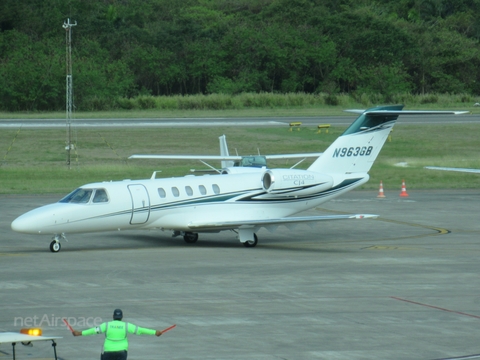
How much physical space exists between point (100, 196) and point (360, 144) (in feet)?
30.6

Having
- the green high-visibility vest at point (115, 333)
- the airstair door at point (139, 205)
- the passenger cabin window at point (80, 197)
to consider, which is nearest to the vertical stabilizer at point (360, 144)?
the airstair door at point (139, 205)

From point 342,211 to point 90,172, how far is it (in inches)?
728

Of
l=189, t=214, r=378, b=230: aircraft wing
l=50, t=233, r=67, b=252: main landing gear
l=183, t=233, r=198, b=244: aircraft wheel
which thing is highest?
l=189, t=214, r=378, b=230: aircraft wing

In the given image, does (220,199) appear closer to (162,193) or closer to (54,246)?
(162,193)

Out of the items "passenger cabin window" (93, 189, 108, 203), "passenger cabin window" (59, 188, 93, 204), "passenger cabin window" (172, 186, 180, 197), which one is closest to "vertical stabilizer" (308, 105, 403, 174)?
"passenger cabin window" (172, 186, 180, 197)

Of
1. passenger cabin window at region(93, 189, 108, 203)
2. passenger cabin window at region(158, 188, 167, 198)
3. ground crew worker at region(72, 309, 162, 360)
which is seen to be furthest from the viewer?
passenger cabin window at region(158, 188, 167, 198)

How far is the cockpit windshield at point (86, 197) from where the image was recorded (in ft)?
77.3

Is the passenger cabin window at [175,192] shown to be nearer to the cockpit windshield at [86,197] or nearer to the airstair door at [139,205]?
the airstair door at [139,205]

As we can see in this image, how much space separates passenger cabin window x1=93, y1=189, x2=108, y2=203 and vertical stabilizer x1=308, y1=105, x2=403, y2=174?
304 inches

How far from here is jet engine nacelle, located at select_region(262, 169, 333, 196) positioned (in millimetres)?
26016

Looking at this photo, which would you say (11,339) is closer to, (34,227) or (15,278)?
(15,278)

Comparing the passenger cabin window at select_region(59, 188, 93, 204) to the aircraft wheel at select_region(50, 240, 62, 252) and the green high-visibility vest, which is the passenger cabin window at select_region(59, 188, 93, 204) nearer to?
the aircraft wheel at select_region(50, 240, 62, 252)

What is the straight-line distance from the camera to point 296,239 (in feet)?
89.5

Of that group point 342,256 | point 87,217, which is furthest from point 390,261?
point 87,217
